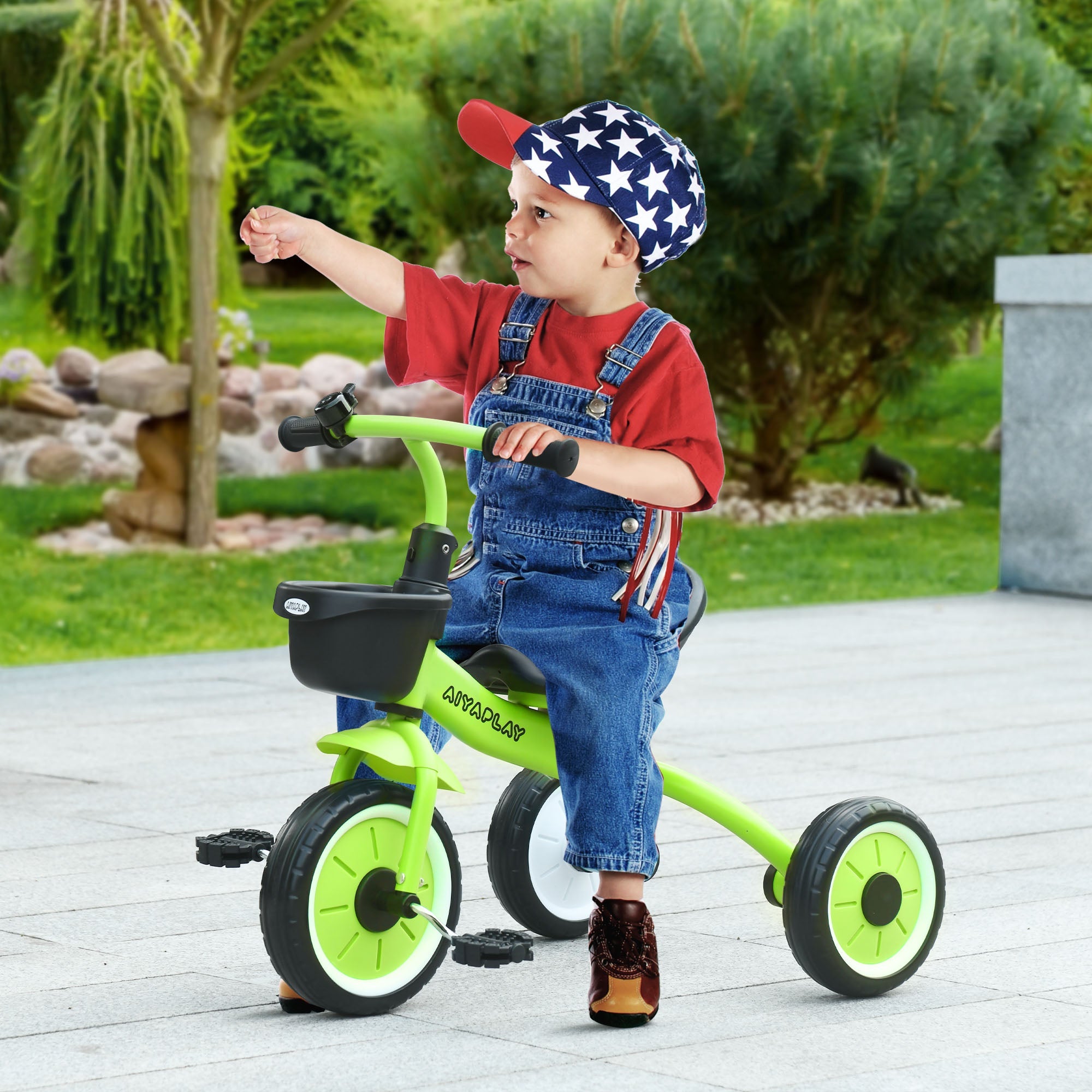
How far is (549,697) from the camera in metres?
2.99

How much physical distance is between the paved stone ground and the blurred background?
286 cm

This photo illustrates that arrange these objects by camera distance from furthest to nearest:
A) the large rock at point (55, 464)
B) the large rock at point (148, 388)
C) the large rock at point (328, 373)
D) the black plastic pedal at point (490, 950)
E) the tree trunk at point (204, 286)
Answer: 1. the large rock at point (328, 373)
2. the large rock at point (55, 464)
3. the large rock at point (148, 388)
4. the tree trunk at point (204, 286)
5. the black plastic pedal at point (490, 950)

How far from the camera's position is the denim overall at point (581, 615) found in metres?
2.97

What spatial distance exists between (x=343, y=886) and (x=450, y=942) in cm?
18

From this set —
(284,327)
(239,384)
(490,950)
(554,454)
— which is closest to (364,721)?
(490,950)

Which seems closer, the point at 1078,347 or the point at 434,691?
the point at 434,691

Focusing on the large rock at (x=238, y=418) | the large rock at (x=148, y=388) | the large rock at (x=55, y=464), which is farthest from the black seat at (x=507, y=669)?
the large rock at (x=238, y=418)

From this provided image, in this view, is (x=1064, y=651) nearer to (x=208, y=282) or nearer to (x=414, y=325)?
(x=414, y=325)

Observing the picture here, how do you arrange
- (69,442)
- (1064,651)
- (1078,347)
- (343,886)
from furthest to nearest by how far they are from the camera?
(69,442) → (1078,347) → (1064,651) → (343,886)

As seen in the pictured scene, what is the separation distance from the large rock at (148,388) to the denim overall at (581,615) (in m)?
8.52

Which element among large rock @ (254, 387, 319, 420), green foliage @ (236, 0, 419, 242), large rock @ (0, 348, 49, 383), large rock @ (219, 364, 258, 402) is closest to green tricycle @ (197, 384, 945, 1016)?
large rock @ (0, 348, 49, 383)

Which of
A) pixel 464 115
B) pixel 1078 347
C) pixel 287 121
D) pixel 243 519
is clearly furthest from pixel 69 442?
pixel 287 121

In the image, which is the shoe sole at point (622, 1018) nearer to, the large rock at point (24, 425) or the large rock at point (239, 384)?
the large rock at point (24, 425)

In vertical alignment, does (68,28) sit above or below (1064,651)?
A: above
